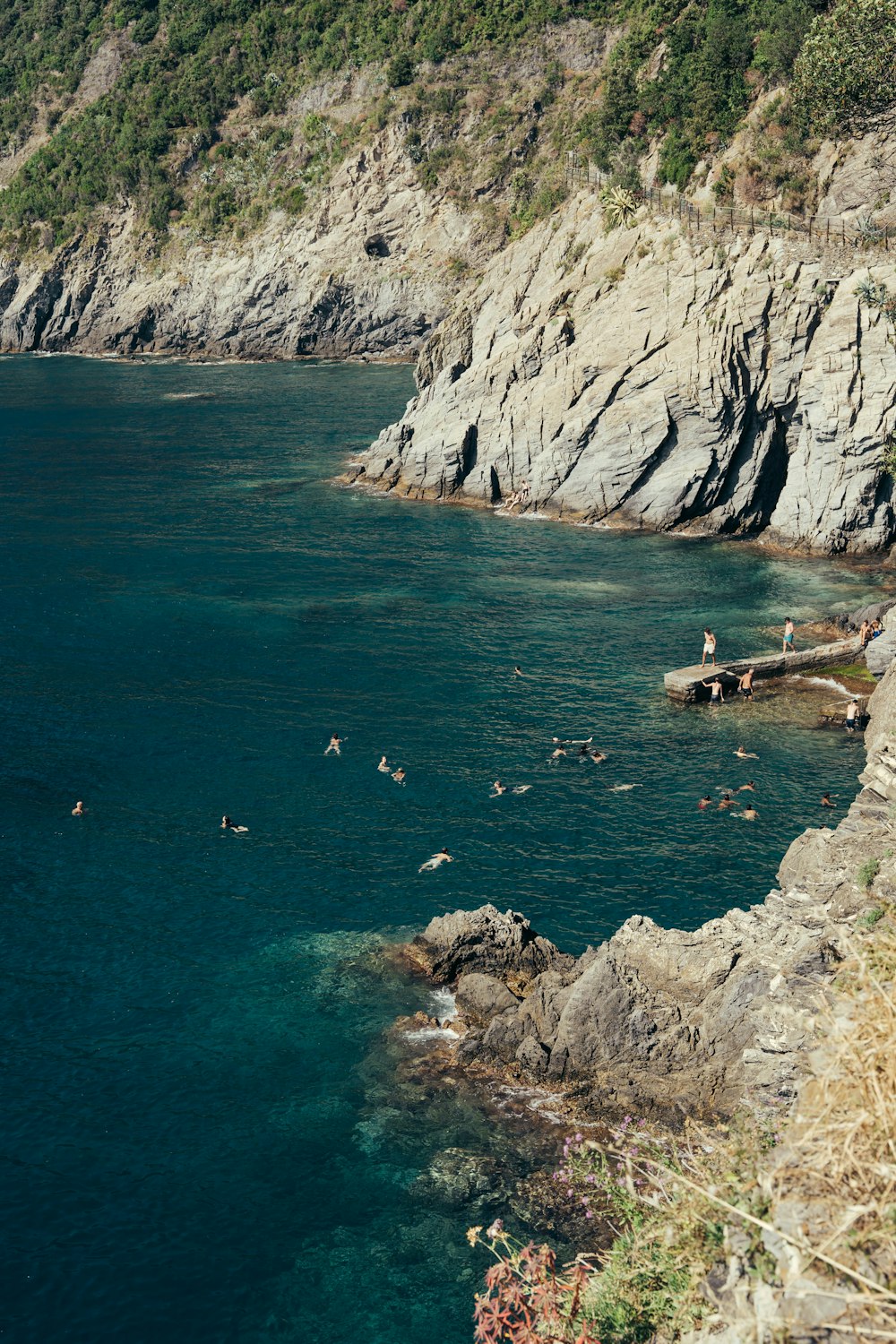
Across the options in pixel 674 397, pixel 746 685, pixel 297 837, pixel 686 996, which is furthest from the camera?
pixel 674 397

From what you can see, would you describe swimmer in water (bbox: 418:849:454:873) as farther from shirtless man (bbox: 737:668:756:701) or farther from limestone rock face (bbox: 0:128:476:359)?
limestone rock face (bbox: 0:128:476:359)

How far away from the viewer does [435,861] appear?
Answer: 44.5 m

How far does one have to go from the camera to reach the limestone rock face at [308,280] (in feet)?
528

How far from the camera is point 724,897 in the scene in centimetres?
4131

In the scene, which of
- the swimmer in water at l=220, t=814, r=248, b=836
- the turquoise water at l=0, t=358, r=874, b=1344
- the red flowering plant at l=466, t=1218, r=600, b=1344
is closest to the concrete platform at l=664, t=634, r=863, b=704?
the turquoise water at l=0, t=358, r=874, b=1344

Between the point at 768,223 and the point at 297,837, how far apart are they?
63456 mm

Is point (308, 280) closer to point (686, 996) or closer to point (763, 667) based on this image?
point (763, 667)

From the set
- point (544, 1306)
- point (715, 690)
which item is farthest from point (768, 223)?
point (544, 1306)

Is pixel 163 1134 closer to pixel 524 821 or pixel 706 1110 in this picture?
pixel 706 1110

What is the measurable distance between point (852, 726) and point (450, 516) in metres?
44.5

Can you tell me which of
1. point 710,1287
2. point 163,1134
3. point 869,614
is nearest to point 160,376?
point 869,614

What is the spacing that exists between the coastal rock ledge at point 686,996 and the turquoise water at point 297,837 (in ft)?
10.1

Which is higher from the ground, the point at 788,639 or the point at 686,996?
the point at 788,639

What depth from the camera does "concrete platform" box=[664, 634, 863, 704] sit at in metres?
57.3
